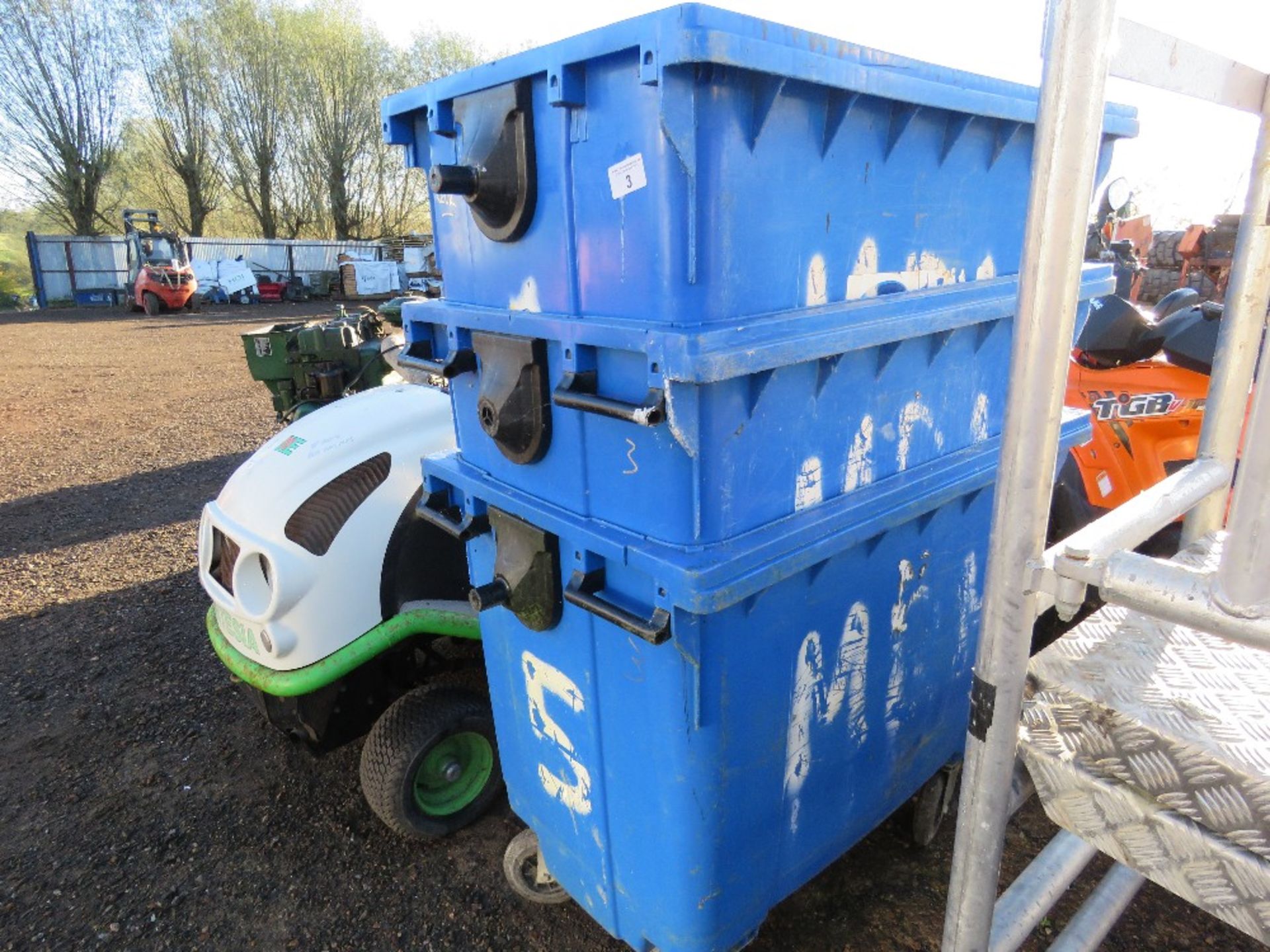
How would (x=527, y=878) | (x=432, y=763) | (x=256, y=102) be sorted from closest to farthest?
(x=527, y=878)
(x=432, y=763)
(x=256, y=102)

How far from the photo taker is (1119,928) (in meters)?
1.98

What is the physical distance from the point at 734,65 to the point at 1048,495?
746mm

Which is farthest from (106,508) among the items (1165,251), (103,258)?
(103,258)

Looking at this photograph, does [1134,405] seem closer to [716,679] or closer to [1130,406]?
[1130,406]

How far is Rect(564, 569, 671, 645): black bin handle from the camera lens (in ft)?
4.49

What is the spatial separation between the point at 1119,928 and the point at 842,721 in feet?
3.11

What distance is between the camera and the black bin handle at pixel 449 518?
183cm

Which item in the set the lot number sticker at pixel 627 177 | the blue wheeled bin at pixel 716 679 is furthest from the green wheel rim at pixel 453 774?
the lot number sticker at pixel 627 177

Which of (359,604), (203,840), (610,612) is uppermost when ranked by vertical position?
(610,612)

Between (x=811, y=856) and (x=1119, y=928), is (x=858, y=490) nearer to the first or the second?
(x=811, y=856)

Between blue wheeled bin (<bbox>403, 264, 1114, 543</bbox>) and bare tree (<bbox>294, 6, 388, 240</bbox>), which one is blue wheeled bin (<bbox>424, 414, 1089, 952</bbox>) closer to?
blue wheeled bin (<bbox>403, 264, 1114, 543</bbox>)

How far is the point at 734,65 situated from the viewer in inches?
44.9

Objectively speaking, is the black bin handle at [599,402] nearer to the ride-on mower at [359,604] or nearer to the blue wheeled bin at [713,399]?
the blue wheeled bin at [713,399]

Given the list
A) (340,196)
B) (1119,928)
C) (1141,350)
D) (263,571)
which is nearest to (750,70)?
(263,571)
